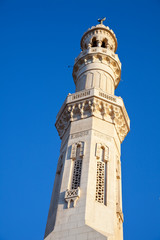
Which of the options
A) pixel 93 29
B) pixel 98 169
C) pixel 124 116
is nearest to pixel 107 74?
pixel 124 116

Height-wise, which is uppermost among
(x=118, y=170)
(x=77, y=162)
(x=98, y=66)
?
(x=98, y=66)

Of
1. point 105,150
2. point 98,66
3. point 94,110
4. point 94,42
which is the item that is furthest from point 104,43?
point 105,150

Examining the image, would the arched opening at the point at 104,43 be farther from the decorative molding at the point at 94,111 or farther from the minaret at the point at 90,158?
the decorative molding at the point at 94,111

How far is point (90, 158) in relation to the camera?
18.7 m

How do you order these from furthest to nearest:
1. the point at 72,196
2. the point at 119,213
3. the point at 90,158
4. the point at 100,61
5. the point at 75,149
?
the point at 100,61, the point at 75,149, the point at 90,158, the point at 119,213, the point at 72,196

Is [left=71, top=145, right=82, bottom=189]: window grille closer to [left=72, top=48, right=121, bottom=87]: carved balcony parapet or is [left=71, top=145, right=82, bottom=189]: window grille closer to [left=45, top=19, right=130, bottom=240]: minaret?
[left=45, top=19, right=130, bottom=240]: minaret

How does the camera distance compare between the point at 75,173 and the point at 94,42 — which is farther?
the point at 94,42

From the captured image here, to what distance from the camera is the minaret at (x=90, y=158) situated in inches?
643

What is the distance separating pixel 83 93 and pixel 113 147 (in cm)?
418

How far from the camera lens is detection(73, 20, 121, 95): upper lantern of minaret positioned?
79.0 ft

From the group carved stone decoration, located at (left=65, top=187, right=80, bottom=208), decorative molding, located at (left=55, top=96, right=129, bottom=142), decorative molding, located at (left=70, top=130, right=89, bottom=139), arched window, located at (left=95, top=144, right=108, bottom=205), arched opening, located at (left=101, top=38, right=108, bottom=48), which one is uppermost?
arched opening, located at (left=101, top=38, right=108, bottom=48)

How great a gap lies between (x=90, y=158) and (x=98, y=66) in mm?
8630

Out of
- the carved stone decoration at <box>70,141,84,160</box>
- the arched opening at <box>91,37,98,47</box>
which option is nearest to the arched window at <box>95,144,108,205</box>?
the carved stone decoration at <box>70,141,84,160</box>

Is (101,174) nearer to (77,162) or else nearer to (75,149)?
(77,162)
